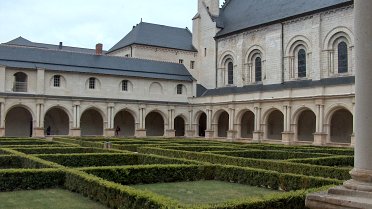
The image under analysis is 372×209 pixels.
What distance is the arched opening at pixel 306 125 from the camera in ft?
122

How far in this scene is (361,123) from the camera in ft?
16.7

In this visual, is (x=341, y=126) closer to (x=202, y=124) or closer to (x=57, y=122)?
(x=202, y=124)

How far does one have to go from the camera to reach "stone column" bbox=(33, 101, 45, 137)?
37997mm

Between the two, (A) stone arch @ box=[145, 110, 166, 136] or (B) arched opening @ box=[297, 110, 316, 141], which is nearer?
(B) arched opening @ box=[297, 110, 316, 141]

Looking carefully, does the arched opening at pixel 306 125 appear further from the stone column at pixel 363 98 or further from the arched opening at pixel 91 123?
the stone column at pixel 363 98

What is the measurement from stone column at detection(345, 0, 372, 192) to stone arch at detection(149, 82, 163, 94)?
40834 mm

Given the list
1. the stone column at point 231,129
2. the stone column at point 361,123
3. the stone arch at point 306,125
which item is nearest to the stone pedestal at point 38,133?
the stone column at point 231,129

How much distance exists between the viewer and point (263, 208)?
7633mm

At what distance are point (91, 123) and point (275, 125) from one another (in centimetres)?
1845

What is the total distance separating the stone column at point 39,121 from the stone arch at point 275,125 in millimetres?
20336

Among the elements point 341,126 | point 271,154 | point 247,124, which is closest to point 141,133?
point 247,124

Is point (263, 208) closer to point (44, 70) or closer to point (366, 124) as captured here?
point (366, 124)

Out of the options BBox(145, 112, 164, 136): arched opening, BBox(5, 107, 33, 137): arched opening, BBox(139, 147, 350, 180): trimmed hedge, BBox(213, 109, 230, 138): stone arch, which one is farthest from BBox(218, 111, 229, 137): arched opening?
BBox(139, 147, 350, 180): trimmed hedge

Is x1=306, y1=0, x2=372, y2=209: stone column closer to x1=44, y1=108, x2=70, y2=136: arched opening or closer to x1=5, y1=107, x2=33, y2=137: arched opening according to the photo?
x1=5, y1=107, x2=33, y2=137: arched opening
